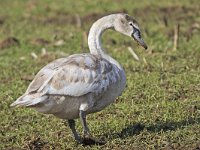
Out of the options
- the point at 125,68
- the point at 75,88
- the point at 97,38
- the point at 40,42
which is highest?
the point at 97,38

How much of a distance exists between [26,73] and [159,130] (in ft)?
12.1

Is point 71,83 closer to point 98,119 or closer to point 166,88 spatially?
point 98,119

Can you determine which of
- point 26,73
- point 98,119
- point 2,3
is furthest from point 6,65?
point 2,3

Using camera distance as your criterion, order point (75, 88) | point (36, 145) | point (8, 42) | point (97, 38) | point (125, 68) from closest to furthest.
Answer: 1. point (75, 88)
2. point (36, 145)
3. point (97, 38)
4. point (125, 68)
5. point (8, 42)

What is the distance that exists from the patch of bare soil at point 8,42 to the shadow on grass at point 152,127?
18.0ft

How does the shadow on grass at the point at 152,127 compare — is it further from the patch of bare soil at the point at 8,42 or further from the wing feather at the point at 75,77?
the patch of bare soil at the point at 8,42

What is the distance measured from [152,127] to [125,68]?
308 cm

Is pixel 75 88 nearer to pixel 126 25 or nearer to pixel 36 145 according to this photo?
pixel 36 145

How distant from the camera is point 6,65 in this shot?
10633 millimetres

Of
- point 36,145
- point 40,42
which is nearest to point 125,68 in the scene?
point 40,42

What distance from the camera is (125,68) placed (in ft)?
32.7

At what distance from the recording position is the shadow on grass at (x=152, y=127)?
22.3 ft

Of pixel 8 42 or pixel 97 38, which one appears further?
pixel 8 42

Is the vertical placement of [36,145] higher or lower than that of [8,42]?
lower
